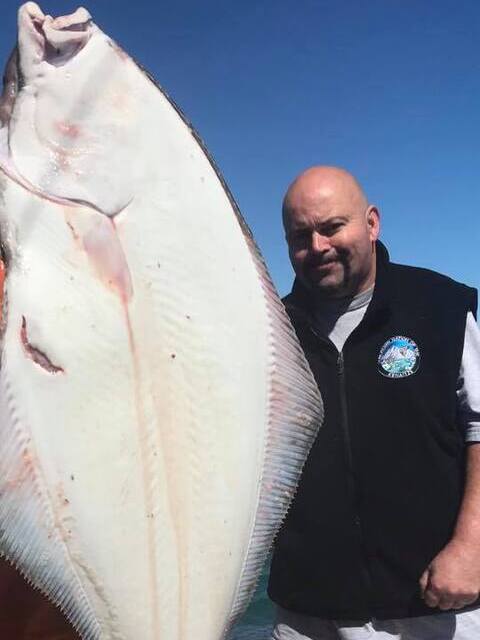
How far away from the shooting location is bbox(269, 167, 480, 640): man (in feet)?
9.23

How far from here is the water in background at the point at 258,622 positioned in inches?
270

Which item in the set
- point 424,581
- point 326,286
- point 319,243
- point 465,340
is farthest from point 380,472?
point 319,243

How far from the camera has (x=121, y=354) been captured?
1824 mm

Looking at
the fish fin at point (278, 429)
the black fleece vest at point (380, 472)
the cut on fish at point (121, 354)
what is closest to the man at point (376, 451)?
the black fleece vest at point (380, 472)

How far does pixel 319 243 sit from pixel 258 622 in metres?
6.37

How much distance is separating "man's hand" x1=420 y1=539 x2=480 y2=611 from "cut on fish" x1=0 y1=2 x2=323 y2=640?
95 cm

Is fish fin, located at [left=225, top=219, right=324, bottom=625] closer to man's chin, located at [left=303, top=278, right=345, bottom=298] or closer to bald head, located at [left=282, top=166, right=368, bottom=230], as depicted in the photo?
man's chin, located at [left=303, top=278, right=345, bottom=298]

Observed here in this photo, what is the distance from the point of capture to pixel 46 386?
1.77 m

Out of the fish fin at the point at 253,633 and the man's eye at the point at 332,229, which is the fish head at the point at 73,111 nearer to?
the man's eye at the point at 332,229

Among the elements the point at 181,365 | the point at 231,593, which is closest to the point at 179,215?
the point at 181,365

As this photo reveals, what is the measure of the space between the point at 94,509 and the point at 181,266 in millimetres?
667

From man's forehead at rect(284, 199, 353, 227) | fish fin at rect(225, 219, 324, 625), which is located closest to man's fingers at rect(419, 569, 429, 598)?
fish fin at rect(225, 219, 324, 625)

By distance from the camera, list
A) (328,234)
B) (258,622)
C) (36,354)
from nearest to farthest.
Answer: (36,354) < (328,234) < (258,622)

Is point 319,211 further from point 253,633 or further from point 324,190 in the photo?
point 253,633
